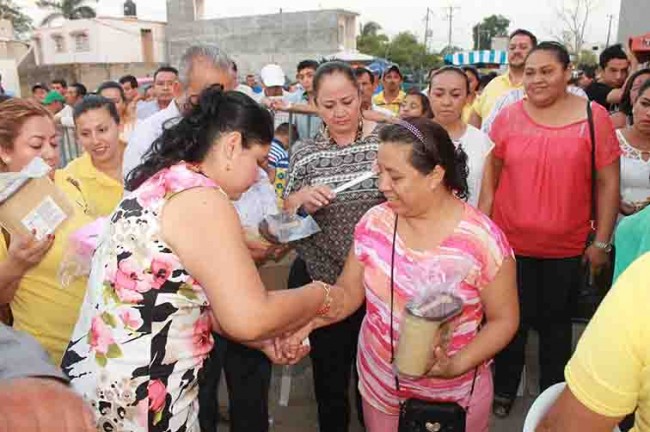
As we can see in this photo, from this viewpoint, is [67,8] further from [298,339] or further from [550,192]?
[298,339]

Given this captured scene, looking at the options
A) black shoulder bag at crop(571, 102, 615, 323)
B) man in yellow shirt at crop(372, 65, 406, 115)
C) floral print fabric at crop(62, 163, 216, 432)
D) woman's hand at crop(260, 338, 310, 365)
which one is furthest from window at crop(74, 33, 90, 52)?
floral print fabric at crop(62, 163, 216, 432)

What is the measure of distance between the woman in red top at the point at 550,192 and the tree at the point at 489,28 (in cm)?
6365

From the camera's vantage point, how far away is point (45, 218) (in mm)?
2029

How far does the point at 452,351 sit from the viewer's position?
7.06 ft

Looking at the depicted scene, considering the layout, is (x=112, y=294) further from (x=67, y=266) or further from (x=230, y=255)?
(x=67, y=266)

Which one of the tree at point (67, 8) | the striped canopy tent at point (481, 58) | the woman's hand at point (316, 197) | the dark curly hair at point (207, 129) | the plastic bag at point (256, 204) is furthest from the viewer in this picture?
the tree at point (67, 8)

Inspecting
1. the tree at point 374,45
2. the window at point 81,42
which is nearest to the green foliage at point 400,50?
the tree at point 374,45

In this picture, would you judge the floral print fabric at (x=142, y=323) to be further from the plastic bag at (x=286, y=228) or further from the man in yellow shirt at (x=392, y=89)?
the man in yellow shirt at (x=392, y=89)

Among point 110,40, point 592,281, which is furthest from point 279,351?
point 110,40

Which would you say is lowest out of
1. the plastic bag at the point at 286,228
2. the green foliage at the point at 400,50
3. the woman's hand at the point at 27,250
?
the plastic bag at the point at 286,228

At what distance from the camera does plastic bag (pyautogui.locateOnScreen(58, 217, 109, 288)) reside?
2.15 meters

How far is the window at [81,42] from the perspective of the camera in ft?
144

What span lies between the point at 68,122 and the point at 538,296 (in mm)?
5004

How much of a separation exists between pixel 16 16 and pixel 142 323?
2237 inches
